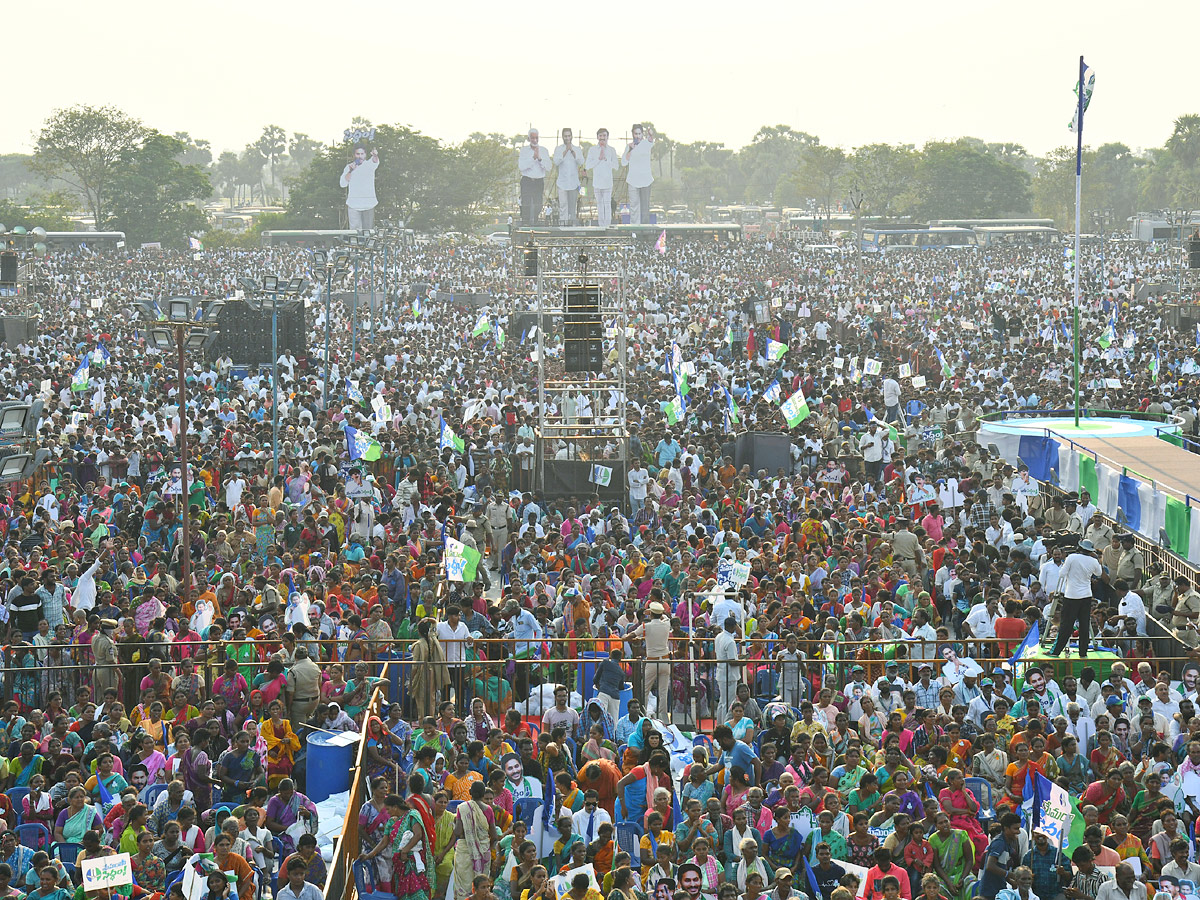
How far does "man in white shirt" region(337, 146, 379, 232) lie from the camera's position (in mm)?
86375

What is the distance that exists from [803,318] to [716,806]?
1340 inches

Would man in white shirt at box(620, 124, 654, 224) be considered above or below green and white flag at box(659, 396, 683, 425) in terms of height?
above

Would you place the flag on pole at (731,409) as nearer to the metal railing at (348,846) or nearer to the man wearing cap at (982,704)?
the man wearing cap at (982,704)

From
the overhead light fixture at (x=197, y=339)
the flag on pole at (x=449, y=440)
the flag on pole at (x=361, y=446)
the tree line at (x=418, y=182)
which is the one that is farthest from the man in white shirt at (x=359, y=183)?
the overhead light fixture at (x=197, y=339)

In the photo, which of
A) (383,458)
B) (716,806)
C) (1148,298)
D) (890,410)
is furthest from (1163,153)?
(716,806)

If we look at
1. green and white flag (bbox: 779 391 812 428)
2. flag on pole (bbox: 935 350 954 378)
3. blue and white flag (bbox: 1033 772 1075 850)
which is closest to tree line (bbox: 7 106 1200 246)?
flag on pole (bbox: 935 350 954 378)

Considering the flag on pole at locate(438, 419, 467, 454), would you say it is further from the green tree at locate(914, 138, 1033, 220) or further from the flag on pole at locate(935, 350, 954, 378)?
the green tree at locate(914, 138, 1033, 220)

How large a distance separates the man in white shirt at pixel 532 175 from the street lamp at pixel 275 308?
49691 millimetres

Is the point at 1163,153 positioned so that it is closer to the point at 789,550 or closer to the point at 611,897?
the point at 789,550

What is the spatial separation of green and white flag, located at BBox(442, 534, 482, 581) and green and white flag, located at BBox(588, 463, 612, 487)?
18.5 feet

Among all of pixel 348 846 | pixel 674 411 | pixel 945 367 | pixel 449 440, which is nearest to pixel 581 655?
pixel 348 846

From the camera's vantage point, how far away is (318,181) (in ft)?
305

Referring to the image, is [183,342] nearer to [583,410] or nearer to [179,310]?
[179,310]

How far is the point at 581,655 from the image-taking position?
13.1m
